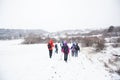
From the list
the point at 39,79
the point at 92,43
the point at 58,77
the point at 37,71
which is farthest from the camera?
the point at 92,43

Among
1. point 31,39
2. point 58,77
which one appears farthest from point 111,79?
point 31,39

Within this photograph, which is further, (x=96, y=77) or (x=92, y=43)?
(x=92, y=43)

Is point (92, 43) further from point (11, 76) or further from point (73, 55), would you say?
point (11, 76)

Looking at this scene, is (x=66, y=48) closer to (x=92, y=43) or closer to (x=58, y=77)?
(x=58, y=77)

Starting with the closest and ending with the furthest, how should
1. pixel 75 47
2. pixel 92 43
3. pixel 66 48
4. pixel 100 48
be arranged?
pixel 66 48, pixel 75 47, pixel 100 48, pixel 92 43

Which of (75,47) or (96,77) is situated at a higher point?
(75,47)

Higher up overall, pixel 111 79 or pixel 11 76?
pixel 11 76

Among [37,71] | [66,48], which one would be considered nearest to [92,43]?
[66,48]

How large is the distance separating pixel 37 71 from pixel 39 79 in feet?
4.41

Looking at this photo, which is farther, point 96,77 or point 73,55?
point 73,55

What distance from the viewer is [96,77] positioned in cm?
940

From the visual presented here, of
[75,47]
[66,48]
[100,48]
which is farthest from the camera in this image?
[100,48]

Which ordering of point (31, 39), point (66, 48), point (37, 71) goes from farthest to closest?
point (31, 39) < point (66, 48) < point (37, 71)

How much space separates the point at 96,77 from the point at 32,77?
439cm
